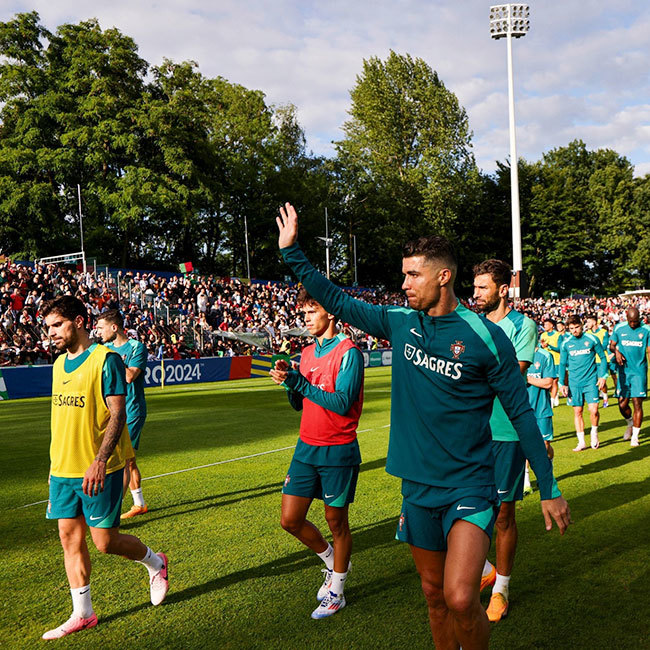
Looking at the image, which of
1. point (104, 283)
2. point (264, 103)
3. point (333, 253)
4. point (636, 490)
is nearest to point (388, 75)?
point (264, 103)

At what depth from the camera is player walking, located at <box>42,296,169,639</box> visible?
4.18 metres

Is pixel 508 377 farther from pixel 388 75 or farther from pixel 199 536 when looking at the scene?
pixel 388 75

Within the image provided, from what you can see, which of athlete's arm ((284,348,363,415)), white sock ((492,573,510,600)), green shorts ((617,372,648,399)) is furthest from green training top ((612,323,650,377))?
athlete's arm ((284,348,363,415))

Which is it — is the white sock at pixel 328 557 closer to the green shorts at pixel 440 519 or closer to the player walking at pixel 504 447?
the player walking at pixel 504 447

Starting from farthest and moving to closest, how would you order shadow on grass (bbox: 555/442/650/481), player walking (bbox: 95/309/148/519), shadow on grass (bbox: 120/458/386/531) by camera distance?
shadow on grass (bbox: 555/442/650/481), shadow on grass (bbox: 120/458/386/531), player walking (bbox: 95/309/148/519)

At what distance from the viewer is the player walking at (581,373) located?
10.7 metres

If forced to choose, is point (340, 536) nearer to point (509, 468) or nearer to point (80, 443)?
point (509, 468)

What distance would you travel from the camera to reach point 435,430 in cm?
307

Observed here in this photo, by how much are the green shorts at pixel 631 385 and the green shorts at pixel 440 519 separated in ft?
29.9

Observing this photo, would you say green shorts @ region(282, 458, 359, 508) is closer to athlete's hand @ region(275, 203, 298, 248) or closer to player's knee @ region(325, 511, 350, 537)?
player's knee @ region(325, 511, 350, 537)

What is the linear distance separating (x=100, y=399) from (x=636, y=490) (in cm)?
655

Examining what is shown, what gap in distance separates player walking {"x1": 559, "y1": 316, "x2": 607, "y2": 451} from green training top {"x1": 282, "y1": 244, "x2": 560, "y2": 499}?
821 centimetres

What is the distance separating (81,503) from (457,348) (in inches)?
108

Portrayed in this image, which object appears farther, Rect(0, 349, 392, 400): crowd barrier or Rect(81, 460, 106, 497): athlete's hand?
Rect(0, 349, 392, 400): crowd barrier
